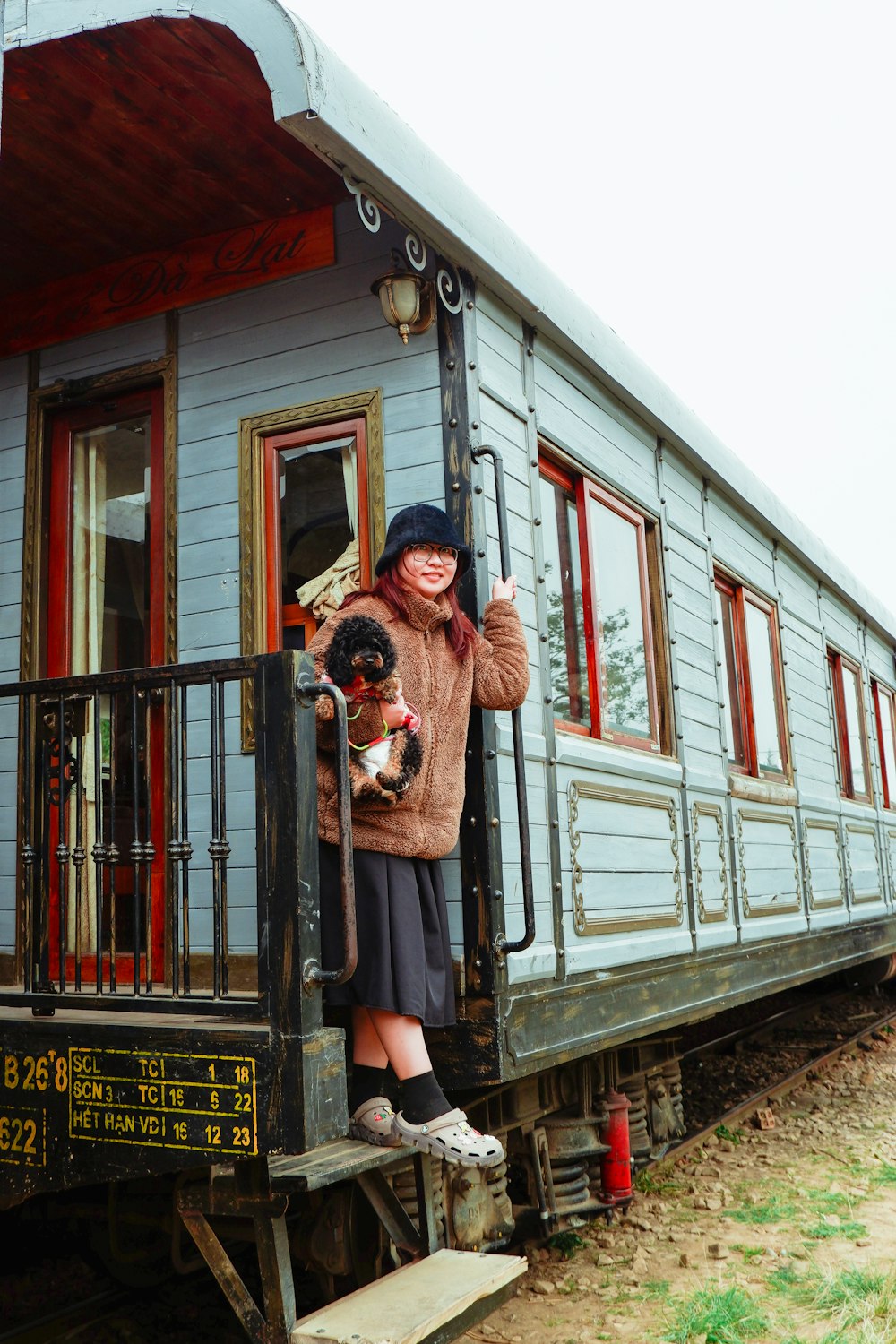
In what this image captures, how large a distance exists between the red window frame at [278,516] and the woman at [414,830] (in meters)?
0.40

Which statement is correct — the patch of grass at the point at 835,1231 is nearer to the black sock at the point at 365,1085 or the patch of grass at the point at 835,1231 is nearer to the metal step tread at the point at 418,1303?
the metal step tread at the point at 418,1303

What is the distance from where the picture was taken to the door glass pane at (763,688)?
7.63m

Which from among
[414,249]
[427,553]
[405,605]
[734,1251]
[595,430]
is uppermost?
[414,249]

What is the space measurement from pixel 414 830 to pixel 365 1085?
78 cm

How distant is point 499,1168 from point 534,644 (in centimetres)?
184

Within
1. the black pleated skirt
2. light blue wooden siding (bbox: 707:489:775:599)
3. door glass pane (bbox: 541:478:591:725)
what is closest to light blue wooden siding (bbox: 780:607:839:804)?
light blue wooden siding (bbox: 707:489:775:599)

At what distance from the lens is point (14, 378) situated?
5230 millimetres

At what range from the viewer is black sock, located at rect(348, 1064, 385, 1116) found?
3.80m

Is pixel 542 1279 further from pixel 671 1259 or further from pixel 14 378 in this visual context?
pixel 14 378

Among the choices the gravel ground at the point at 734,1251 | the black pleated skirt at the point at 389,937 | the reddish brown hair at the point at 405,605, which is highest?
the reddish brown hair at the point at 405,605

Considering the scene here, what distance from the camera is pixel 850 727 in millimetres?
10539

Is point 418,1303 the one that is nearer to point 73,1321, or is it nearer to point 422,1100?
point 422,1100

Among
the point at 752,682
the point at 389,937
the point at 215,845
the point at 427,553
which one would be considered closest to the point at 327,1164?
the point at 389,937

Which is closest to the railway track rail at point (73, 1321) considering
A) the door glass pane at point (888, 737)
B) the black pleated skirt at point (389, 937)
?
the black pleated skirt at point (389, 937)
